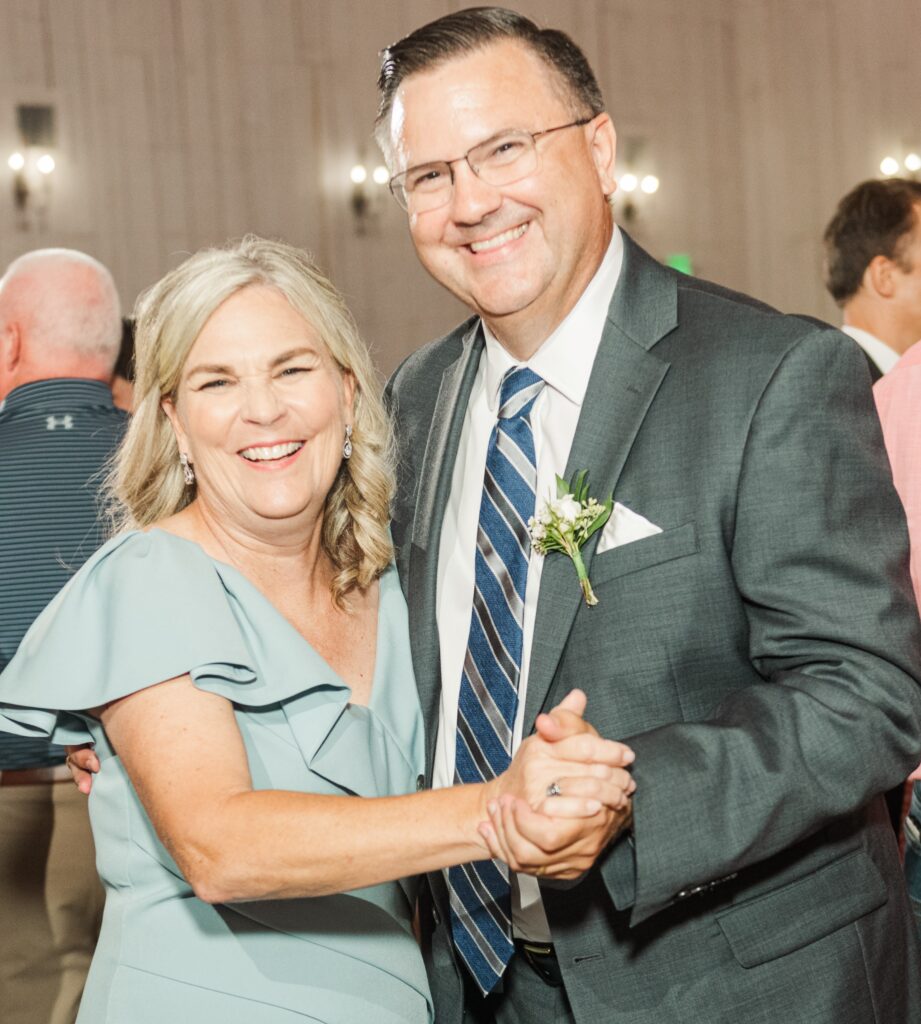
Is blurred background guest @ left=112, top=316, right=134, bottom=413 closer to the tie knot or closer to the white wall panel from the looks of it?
the white wall panel

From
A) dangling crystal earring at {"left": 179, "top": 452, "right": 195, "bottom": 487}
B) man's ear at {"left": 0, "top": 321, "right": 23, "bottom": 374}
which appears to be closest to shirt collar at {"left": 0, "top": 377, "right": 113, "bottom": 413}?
man's ear at {"left": 0, "top": 321, "right": 23, "bottom": 374}

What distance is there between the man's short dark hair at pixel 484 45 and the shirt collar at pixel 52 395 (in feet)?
5.64

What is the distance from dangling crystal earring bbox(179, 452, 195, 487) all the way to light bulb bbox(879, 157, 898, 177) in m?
6.94

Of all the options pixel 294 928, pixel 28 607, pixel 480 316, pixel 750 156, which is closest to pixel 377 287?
pixel 750 156

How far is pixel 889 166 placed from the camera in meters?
7.98

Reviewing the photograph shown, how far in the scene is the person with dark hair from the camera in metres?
4.13

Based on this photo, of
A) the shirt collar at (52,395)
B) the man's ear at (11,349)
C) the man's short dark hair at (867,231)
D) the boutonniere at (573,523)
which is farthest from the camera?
the man's short dark hair at (867,231)

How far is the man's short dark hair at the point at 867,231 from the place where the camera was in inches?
162

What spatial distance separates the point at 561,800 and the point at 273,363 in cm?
89

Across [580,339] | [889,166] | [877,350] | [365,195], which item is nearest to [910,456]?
[580,339]

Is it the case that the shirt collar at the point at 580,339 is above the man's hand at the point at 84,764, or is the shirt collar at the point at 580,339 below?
above

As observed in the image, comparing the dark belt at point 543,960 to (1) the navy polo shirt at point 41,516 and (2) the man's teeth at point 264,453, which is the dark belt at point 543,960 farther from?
(1) the navy polo shirt at point 41,516

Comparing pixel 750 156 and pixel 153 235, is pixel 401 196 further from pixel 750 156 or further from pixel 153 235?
pixel 750 156

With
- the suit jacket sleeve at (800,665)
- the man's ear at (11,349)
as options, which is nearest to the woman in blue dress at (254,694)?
the suit jacket sleeve at (800,665)
